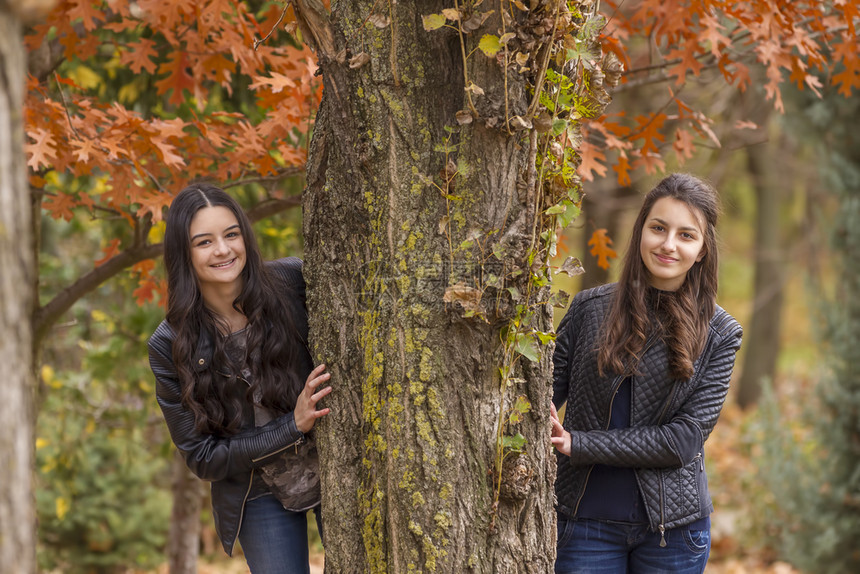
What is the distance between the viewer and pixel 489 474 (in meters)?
2.11

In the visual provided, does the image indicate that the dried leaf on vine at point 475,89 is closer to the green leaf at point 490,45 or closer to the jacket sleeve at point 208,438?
the green leaf at point 490,45

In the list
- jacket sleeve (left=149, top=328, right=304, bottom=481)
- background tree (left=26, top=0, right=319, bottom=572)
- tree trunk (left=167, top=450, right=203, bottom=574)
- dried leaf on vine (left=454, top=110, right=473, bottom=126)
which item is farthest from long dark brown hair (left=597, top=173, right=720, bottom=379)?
tree trunk (left=167, top=450, right=203, bottom=574)

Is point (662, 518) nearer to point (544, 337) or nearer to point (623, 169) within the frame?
point (544, 337)

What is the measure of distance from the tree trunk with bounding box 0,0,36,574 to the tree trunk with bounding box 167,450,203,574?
3.47 meters

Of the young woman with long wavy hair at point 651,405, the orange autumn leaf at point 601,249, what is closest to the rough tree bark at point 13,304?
the young woman with long wavy hair at point 651,405

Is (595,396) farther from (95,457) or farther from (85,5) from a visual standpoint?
(95,457)

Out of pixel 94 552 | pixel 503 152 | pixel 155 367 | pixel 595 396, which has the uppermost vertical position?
pixel 503 152

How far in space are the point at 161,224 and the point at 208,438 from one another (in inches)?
66.9

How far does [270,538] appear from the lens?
2.62m

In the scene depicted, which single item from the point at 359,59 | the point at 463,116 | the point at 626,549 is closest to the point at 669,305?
the point at 626,549

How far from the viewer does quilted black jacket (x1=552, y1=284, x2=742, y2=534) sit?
249 centimetres

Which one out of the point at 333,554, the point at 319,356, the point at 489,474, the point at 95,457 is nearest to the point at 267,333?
the point at 319,356

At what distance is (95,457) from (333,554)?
4.20 m

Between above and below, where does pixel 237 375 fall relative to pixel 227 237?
below
